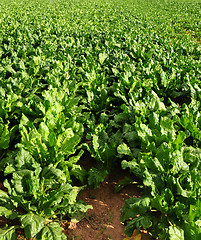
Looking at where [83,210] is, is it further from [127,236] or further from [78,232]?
[127,236]

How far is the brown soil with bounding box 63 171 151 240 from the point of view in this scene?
9.01 feet

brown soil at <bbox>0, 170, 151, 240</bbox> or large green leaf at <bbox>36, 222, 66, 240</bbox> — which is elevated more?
large green leaf at <bbox>36, 222, 66, 240</bbox>

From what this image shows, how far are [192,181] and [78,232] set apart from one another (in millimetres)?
1506

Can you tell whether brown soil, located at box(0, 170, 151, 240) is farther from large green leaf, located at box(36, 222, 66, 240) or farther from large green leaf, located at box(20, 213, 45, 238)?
large green leaf, located at box(20, 213, 45, 238)

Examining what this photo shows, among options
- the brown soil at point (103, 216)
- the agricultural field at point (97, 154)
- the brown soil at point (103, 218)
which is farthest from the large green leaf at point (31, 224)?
the brown soil at point (103, 216)

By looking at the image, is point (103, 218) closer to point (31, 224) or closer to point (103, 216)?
point (103, 216)

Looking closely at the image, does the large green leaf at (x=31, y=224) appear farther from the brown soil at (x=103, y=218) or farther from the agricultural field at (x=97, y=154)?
the brown soil at (x=103, y=218)

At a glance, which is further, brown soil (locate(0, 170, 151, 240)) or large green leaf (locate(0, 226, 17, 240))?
brown soil (locate(0, 170, 151, 240))

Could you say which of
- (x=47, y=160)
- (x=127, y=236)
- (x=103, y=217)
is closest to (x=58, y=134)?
(x=47, y=160)

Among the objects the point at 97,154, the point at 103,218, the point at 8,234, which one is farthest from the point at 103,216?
the point at 8,234

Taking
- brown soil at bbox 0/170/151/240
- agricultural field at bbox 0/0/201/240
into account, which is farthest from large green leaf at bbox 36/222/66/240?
brown soil at bbox 0/170/151/240

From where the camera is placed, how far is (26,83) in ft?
16.6

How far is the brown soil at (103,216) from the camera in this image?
2747mm

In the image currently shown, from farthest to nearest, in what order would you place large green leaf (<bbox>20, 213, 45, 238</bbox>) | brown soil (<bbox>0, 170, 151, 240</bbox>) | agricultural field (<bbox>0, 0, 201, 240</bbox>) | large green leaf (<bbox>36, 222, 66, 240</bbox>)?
1. brown soil (<bbox>0, 170, 151, 240</bbox>)
2. agricultural field (<bbox>0, 0, 201, 240</bbox>)
3. large green leaf (<bbox>36, 222, 66, 240</bbox>)
4. large green leaf (<bbox>20, 213, 45, 238</bbox>)
